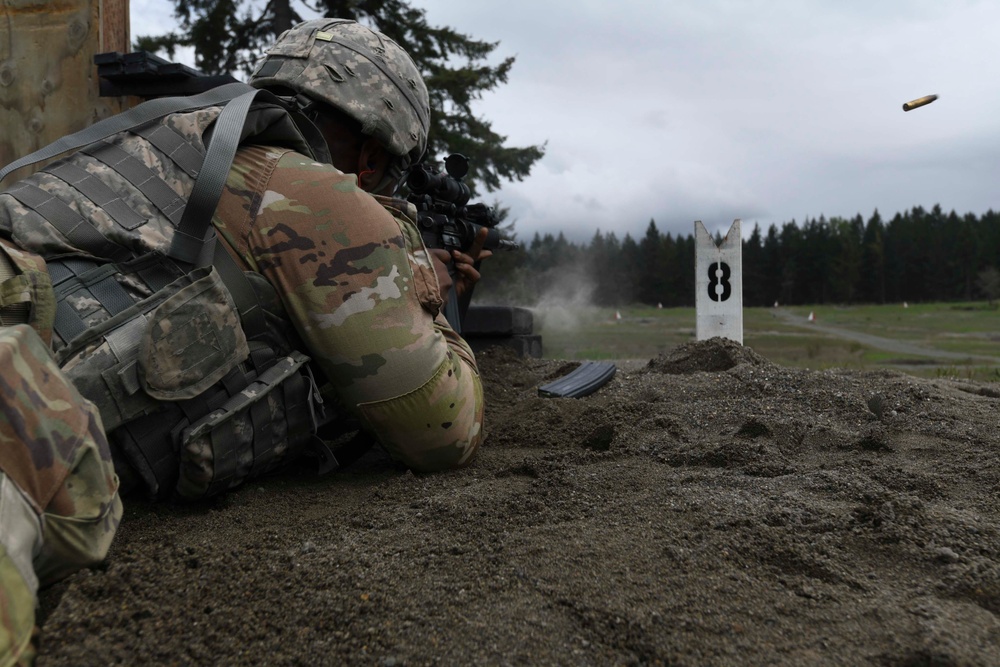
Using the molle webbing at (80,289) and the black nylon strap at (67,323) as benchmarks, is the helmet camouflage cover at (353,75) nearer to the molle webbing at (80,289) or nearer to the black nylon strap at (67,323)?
the molle webbing at (80,289)

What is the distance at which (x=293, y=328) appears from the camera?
6.25 feet

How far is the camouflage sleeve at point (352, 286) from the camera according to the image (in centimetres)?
181

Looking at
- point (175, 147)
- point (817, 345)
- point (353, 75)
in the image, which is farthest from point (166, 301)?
point (817, 345)

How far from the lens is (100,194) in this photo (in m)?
1.69

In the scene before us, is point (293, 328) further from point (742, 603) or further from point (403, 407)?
point (742, 603)

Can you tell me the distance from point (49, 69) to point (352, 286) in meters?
2.54

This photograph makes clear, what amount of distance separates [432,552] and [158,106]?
1.31 m

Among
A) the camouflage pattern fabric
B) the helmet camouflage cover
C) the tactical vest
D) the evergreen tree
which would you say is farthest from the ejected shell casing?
the evergreen tree

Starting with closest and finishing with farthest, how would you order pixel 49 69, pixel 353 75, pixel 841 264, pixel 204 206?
pixel 204 206
pixel 353 75
pixel 49 69
pixel 841 264

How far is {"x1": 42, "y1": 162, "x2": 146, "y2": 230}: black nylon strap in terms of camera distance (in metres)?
1.66

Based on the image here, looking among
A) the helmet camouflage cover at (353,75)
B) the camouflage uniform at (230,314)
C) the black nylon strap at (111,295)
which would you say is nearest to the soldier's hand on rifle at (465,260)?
the helmet camouflage cover at (353,75)

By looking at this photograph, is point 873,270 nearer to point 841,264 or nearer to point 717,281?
point 841,264

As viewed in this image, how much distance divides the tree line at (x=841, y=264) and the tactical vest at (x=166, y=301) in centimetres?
4378

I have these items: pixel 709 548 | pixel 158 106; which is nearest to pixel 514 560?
pixel 709 548
